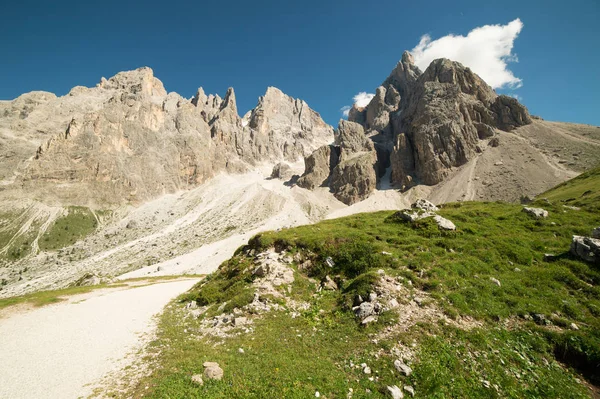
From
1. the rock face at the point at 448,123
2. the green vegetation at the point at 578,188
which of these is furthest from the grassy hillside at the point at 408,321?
the rock face at the point at 448,123

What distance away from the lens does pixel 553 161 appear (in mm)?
122062

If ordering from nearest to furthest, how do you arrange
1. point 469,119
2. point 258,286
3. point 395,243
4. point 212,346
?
point 212,346, point 258,286, point 395,243, point 469,119

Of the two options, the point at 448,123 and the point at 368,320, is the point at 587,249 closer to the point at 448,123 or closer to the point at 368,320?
the point at 368,320

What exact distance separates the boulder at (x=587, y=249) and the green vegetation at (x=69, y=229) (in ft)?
643

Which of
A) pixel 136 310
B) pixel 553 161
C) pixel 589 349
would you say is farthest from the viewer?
pixel 553 161

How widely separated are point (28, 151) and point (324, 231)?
897 feet

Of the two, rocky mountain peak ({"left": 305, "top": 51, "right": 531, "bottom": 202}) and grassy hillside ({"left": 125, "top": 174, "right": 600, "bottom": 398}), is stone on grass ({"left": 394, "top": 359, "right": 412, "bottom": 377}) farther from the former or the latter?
rocky mountain peak ({"left": 305, "top": 51, "right": 531, "bottom": 202})

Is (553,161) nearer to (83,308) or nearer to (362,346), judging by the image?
(362,346)

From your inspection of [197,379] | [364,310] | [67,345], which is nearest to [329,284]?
[364,310]

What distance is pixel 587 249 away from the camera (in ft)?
56.3

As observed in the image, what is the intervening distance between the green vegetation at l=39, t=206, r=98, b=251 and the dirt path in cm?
15936

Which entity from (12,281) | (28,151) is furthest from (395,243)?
(28,151)

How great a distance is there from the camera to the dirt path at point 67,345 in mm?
11828

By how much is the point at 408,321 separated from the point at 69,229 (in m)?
202
